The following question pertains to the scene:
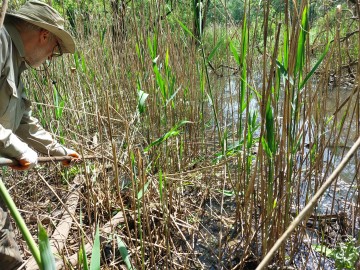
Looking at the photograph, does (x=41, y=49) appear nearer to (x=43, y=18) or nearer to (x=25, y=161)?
(x=43, y=18)

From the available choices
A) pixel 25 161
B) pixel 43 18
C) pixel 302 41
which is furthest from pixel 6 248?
pixel 302 41

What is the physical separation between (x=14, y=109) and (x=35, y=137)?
0.29 meters

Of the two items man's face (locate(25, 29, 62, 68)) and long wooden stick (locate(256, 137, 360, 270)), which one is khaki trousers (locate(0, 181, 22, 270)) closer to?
man's face (locate(25, 29, 62, 68))

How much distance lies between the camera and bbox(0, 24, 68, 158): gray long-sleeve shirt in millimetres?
1475

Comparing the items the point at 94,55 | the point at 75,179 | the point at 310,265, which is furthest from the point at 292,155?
the point at 94,55

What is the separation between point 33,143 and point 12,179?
26.3 inches

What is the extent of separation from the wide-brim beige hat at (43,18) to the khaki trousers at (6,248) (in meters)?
0.85

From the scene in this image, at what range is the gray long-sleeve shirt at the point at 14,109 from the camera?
4.84 feet

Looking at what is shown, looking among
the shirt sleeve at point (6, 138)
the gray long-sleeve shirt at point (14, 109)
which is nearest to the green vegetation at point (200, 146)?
the gray long-sleeve shirt at point (14, 109)

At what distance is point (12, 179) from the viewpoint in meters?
2.47

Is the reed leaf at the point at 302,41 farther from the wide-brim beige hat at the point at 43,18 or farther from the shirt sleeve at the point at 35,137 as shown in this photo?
the shirt sleeve at the point at 35,137

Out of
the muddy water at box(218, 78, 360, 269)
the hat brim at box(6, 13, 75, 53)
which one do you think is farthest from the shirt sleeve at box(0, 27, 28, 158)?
the muddy water at box(218, 78, 360, 269)

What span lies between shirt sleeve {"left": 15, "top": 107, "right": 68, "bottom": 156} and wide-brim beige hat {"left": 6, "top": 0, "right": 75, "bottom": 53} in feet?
1.53

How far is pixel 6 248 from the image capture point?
5.25 feet
